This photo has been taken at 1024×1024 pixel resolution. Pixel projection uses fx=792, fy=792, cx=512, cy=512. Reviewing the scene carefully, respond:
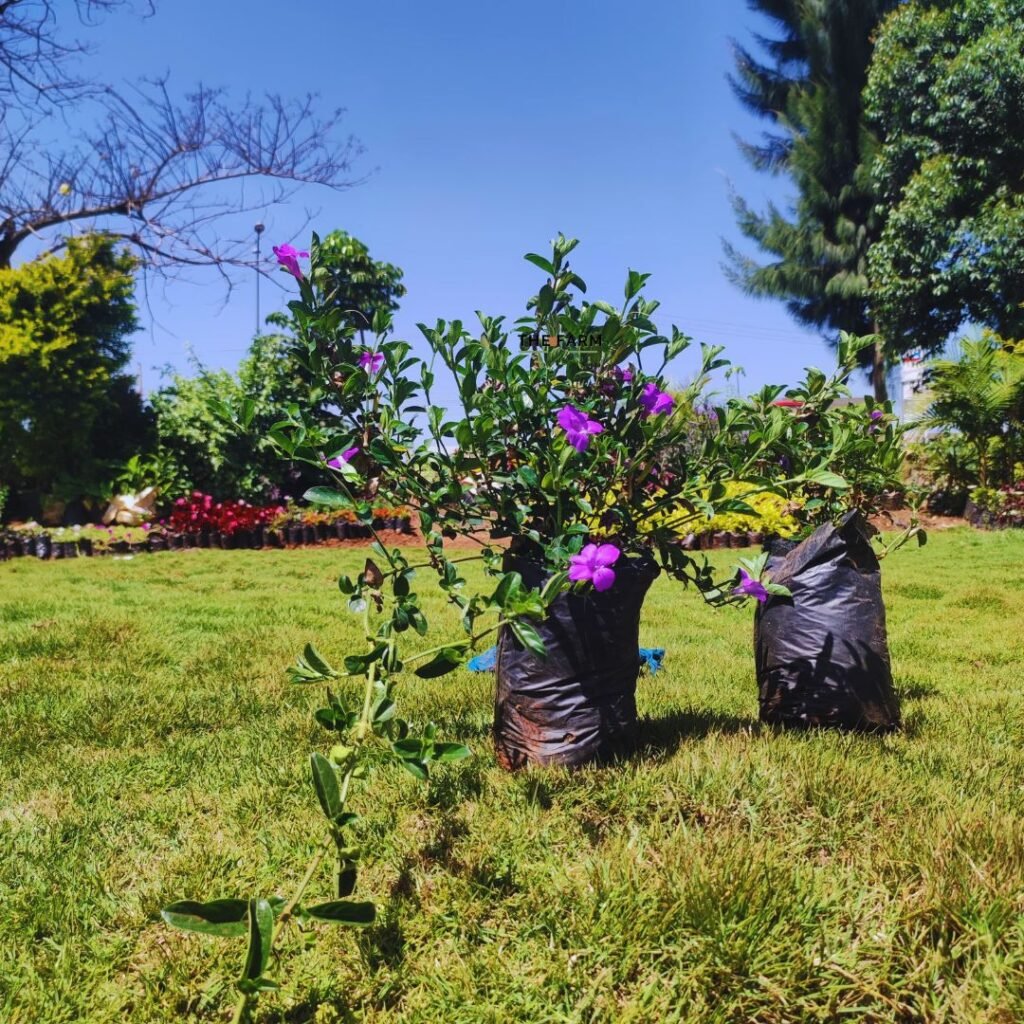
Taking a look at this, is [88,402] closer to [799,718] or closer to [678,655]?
[678,655]

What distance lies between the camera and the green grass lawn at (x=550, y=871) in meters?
1.37

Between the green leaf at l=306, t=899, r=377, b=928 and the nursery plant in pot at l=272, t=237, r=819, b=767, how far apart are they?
0.76m

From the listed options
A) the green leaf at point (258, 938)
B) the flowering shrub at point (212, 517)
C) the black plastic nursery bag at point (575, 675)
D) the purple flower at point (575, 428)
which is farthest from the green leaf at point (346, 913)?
the flowering shrub at point (212, 517)

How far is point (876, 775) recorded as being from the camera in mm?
1959

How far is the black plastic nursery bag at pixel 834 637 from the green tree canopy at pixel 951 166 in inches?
548

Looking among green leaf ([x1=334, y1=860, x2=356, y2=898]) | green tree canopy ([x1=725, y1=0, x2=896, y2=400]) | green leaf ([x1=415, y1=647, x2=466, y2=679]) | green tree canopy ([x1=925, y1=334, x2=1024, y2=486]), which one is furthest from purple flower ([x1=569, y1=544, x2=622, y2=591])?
green tree canopy ([x1=725, y1=0, x2=896, y2=400])

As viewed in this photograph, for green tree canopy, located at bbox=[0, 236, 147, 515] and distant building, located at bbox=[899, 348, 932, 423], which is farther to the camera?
distant building, located at bbox=[899, 348, 932, 423]

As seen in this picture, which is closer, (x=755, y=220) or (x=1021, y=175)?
(x=1021, y=175)

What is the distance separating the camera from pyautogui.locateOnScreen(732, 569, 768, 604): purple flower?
2.00m

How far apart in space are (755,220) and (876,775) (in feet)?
71.3

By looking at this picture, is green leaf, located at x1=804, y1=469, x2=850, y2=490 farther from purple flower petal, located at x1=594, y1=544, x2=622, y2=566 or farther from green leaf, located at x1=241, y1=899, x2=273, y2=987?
green leaf, located at x1=241, y1=899, x2=273, y2=987

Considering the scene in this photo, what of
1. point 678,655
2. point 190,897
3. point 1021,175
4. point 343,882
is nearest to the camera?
point 343,882

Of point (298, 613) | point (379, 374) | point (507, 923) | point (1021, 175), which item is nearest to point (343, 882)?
point (507, 923)

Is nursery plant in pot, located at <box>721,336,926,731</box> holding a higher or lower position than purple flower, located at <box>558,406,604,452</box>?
lower
